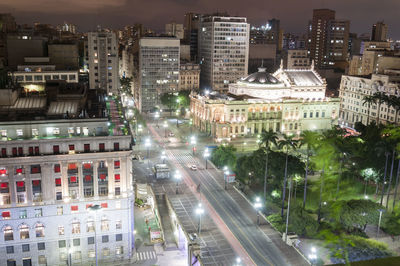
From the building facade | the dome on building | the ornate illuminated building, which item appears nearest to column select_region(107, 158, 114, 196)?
the ornate illuminated building

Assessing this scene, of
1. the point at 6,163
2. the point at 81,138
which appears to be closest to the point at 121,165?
the point at 81,138

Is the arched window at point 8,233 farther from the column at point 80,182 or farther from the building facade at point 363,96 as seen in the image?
the building facade at point 363,96

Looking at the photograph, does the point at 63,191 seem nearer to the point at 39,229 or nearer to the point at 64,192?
the point at 64,192

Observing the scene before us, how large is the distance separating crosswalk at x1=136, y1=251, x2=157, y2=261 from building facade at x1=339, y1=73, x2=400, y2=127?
111684mm

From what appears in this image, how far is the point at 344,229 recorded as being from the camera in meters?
89.6

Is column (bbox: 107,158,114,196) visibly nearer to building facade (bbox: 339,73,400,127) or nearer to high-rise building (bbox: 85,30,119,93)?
high-rise building (bbox: 85,30,119,93)

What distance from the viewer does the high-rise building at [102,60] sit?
169 meters

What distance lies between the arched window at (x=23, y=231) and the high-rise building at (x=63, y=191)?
156mm

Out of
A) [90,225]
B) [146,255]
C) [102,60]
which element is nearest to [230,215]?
[146,255]

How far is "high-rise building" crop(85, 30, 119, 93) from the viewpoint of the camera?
6658 inches

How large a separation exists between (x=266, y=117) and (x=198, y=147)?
39824 millimetres

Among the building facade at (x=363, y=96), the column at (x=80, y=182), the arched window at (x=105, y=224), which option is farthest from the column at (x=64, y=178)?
the building facade at (x=363, y=96)

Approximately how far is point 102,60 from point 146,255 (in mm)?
109016

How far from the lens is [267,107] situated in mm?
172750
